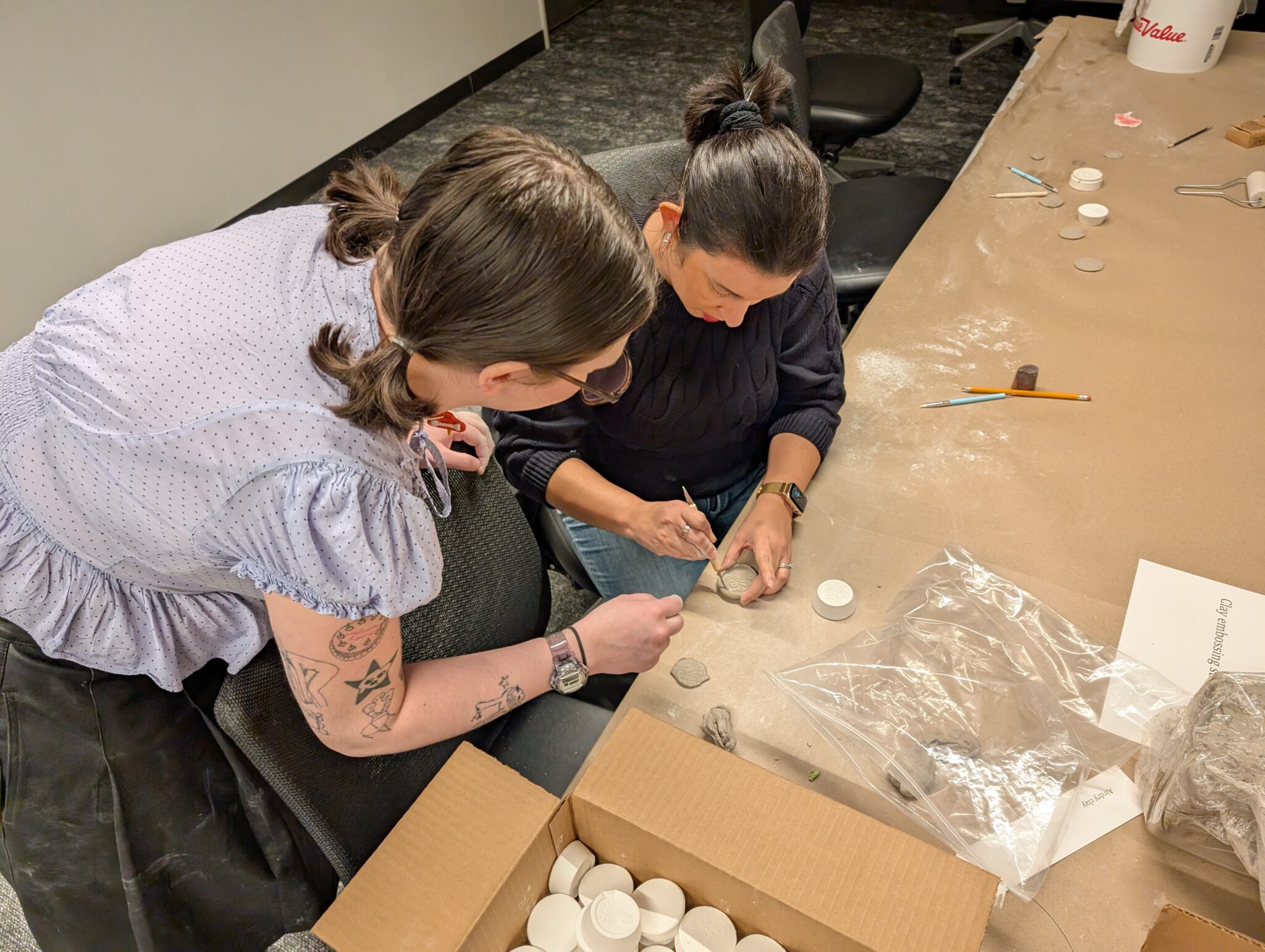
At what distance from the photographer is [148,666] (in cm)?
92

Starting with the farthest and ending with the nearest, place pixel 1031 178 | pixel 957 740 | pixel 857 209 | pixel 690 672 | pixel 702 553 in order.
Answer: pixel 857 209 → pixel 1031 178 → pixel 702 553 → pixel 690 672 → pixel 957 740

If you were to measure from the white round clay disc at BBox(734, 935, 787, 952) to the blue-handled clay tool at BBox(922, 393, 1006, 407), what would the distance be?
889mm

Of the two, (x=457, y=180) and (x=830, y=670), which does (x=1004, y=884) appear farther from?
(x=457, y=180)

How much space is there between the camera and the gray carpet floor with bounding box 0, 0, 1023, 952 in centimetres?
397

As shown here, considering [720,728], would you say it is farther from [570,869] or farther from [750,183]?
[750,183]

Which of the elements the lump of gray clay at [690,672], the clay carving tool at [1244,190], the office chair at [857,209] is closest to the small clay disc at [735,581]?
the lump of gray clay at [690,672]

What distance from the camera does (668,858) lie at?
88cm

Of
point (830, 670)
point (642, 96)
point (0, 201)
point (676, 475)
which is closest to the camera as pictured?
point (830, 670)

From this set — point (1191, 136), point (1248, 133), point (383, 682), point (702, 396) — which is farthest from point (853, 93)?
point (383, 682)

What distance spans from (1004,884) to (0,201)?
3255 mm

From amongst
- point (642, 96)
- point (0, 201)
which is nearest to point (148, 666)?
point (0, 201)

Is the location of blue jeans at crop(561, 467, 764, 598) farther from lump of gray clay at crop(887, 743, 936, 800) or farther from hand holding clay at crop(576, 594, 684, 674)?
lump of gray clay at crop(887, 743, 936, 800)

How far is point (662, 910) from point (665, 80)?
4.53m

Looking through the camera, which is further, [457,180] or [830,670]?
[830,670]
